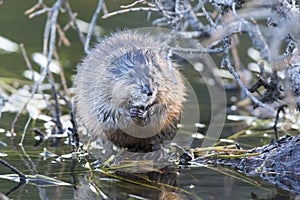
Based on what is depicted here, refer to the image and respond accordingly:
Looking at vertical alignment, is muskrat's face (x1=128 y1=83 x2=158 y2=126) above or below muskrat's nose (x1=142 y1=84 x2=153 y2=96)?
below

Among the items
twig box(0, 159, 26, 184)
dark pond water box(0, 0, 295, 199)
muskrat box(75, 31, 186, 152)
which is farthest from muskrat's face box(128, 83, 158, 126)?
twig box(0, 159, 26, 184)

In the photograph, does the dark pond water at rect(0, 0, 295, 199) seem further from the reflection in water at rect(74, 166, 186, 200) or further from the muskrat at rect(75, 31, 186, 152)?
the muskrat at rect(75, 31, 186, 152)

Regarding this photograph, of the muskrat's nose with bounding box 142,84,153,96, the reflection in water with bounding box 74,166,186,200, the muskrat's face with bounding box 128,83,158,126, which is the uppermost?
the muskrat's nose with bounding box 142,84,153,96

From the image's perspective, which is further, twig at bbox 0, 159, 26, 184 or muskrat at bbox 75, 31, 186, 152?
muskrat at bbox 75, 31, 186, 152

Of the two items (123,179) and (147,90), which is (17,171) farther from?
(147,90)

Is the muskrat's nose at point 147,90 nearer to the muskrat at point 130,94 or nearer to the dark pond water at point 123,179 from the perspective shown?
the muskrat at point 130,94

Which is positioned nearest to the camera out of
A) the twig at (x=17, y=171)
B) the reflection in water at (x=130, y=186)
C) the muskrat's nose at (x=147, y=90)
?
the reflection in water at (x=130, y=186)

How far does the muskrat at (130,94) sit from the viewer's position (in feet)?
13.4

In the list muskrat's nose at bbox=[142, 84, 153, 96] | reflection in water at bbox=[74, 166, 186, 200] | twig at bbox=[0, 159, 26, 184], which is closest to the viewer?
reflection in water at bbox=[74, 166, 186, 200]

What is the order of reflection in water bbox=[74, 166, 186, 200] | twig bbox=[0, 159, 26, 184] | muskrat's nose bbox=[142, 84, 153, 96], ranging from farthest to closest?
muskrat's nose bbox=[142, 84, 153, 96] → twig bbox=[0, 159, 26, 184] → reflection in water bbox=[74, 166, 186, 200]

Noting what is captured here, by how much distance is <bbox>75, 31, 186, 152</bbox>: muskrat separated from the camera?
4.07m

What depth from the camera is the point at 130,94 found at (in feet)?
13.3

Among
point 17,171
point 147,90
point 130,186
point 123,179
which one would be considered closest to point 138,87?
point 147,90

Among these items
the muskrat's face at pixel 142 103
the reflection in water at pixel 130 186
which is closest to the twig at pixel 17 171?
the reflection in water at pixel 130 186
